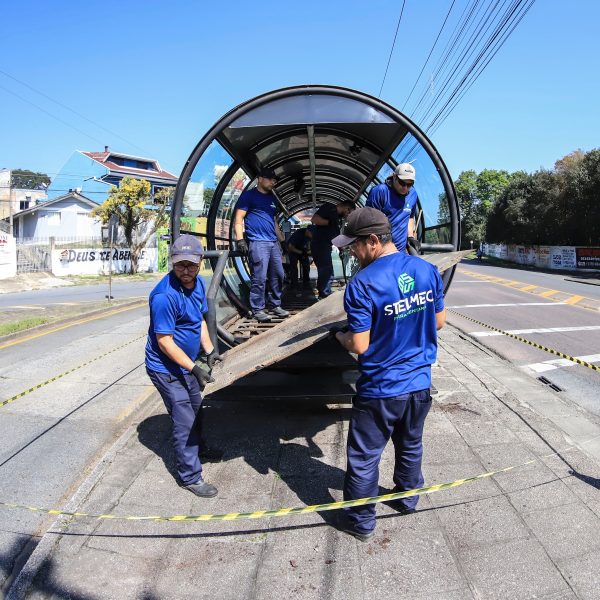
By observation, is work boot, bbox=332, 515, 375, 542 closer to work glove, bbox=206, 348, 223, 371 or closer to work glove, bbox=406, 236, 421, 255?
work glove, bbox=206, 348, 223, 371

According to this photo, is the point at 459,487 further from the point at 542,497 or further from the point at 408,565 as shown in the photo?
the point at 408,565

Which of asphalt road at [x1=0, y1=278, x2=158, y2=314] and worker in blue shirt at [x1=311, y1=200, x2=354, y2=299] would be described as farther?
asphalt road at [x1=0, y1=278, x2=158, y2=314]

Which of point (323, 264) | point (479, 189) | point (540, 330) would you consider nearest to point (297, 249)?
point (323, 264)

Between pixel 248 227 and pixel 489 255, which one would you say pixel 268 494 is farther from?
pixel 489 255

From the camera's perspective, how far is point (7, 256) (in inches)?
1044

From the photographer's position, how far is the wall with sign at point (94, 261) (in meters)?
30.2

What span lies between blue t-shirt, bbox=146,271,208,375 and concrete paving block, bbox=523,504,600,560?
250cm

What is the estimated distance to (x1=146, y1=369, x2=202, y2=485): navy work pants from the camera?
3736 mm

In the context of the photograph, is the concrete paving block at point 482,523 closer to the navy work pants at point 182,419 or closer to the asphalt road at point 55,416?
the navy work pants at point 182,419

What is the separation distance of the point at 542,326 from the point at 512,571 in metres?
9.73

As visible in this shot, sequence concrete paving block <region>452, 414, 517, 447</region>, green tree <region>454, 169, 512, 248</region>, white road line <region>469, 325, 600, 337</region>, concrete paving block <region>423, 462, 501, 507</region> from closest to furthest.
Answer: concrete paving block <region>423, 462, 501, 507</region> → concrete paving block <region>452, 414, 517, 447</region> → white road line <region>469, 325, 600, 337</region> → green tree <region>454, 169, 512, 248</region>

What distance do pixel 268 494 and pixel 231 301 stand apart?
3.43m

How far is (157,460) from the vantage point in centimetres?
435

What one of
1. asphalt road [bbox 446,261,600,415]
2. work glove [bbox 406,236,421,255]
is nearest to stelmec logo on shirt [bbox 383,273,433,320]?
work glove [bbox 406,236,421,255]
